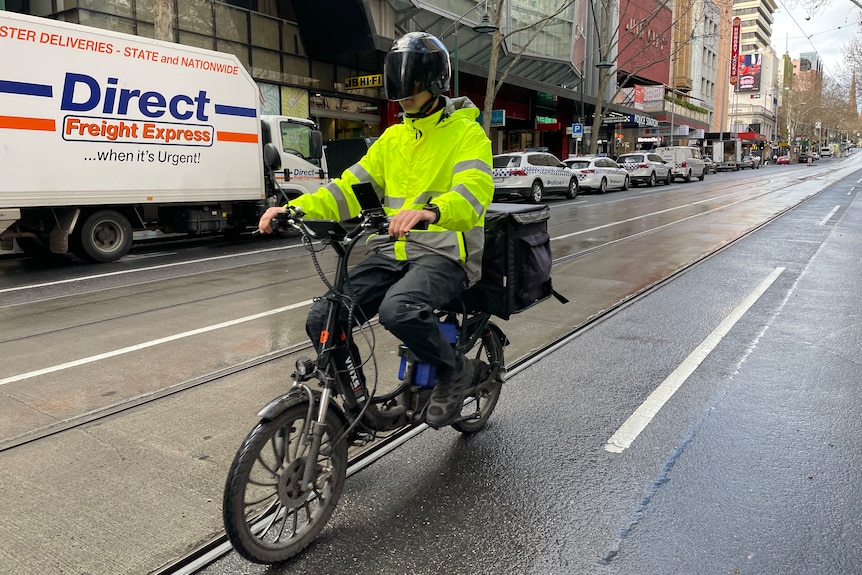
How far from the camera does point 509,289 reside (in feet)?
11.7

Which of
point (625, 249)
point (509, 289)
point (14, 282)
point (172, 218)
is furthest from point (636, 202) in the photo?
point (509, 289)

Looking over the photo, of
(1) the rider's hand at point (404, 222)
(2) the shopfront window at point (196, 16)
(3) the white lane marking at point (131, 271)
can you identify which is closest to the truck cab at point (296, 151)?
(3) the white lane marking at point (131, 271)

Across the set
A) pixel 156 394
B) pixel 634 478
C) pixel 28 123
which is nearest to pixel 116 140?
pixel 28 123

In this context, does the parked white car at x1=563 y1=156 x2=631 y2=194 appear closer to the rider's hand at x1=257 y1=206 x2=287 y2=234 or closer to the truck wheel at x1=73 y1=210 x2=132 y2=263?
the truck wheel at x1=73 y1=210 x2=132 y2=263

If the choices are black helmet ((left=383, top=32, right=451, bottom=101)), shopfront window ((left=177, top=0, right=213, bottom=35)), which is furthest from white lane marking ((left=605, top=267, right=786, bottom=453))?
shopfront window ((left=177, top=0, right=213, bottom=35))

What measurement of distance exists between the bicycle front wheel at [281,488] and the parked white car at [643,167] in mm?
32450

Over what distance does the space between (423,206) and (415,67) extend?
63 centimetres

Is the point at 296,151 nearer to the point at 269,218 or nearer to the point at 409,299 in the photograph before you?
the point at 269,218

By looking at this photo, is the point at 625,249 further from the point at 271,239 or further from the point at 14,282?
the point at 14,282

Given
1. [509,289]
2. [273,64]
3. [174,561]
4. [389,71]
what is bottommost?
[174,561]

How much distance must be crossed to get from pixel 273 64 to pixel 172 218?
13.1 meters

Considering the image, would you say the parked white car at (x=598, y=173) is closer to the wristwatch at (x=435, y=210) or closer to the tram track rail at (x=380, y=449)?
the tram track rail at (x=380, y=449)

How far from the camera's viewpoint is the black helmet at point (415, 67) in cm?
312

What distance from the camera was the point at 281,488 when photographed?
2773 mm
